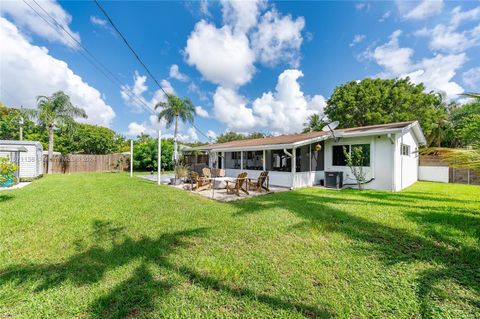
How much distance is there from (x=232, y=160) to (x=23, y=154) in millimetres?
14769

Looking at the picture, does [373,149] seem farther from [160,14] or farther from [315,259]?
[160,14]

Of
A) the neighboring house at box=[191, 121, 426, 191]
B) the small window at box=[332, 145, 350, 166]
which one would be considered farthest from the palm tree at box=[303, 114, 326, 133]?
the small window at box=[332, 145, 350, 166]

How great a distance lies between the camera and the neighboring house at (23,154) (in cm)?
1392

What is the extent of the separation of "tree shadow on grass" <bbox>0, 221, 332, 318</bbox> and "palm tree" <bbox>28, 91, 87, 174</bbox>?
2122 centimetres

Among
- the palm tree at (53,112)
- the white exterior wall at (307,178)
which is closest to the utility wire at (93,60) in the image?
the palm tree at (53,112)

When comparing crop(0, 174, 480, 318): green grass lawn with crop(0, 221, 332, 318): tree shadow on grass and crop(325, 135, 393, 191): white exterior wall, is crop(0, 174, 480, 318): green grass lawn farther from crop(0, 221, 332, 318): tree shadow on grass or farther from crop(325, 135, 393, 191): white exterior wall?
crop(325, 135, 393, 191): white exterior wall

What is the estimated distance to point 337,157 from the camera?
12102 millimetres

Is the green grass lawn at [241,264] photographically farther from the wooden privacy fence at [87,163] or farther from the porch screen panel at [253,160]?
the wooden privacy fence at [87,163]

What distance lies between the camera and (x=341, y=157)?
11.9 metres

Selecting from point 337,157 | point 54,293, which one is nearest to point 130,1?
point 54,293

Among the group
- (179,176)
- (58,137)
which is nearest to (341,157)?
(179,176)

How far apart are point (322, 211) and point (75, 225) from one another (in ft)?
21.9

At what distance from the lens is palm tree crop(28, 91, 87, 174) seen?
18.8 metres

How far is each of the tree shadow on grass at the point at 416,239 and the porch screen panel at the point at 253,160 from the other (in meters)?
6.82
